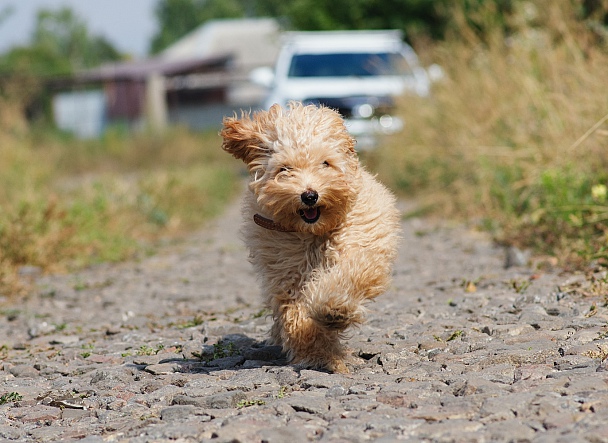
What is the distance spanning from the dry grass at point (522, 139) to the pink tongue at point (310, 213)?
87.0 inches

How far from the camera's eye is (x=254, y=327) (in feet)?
20.3

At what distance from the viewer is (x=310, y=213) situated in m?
4.88

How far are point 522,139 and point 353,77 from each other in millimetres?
7301

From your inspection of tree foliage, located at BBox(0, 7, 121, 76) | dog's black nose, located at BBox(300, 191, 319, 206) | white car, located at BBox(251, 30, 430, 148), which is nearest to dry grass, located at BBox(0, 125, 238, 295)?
white car, located at BBox(251, 30, 430, 148)

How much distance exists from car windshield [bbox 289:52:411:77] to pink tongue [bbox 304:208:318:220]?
11.8 m

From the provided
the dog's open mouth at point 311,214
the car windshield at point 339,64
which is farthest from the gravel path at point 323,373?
the car windshield at point 339,64

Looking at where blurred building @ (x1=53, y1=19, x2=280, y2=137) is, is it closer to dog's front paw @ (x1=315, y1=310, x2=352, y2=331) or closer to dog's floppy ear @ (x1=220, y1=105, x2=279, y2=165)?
dog's floppy ear @ (x1=220, y1=105, x2=279, y2=165)

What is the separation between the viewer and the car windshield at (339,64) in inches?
655

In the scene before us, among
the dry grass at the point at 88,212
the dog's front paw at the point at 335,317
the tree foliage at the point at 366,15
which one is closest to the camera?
the dog's front paw at the point at 335,317

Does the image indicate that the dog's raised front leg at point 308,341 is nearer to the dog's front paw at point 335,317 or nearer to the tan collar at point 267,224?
A: the dog's front paw at point 335,317

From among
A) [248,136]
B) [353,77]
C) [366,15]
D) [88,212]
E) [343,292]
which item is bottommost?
[88,212]

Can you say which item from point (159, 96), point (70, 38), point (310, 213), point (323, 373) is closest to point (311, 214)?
point (310, 213)

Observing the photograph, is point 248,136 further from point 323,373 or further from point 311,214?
point 323,373

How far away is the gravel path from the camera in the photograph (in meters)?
3.71
